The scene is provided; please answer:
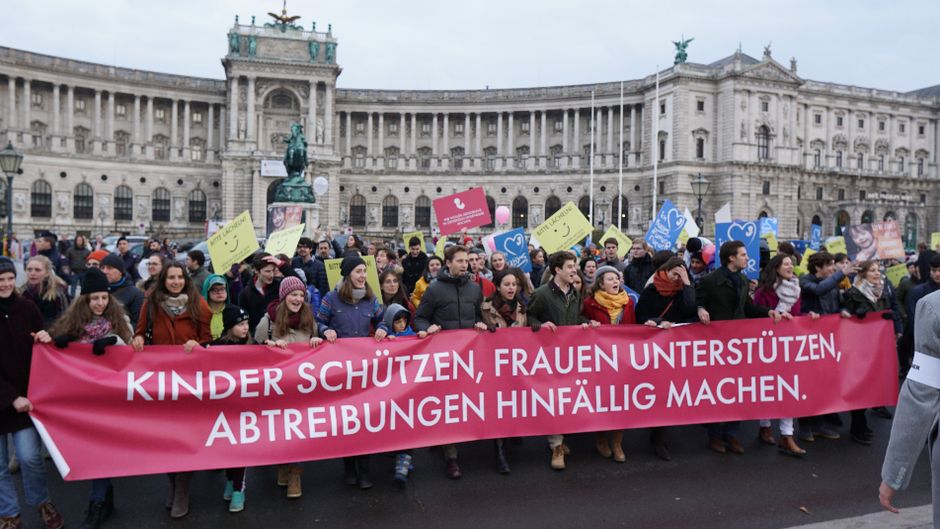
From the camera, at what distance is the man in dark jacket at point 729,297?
320 inches

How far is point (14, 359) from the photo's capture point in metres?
5.86

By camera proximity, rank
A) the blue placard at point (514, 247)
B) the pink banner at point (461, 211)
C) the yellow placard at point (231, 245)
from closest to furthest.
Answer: the yellow placard at point (231, 245)
the blue placard at point (514, 247)
the pink banner at point (461, 211)

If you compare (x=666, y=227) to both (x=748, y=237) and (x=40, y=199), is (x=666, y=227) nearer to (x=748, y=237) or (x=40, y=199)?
(x=748, y=237)

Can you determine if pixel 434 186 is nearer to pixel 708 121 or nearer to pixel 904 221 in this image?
pixel 708 121

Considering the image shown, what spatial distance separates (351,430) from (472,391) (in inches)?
52.7

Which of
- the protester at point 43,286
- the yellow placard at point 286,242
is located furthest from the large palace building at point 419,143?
the protester at point 43,286

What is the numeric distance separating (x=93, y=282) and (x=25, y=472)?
1.72m

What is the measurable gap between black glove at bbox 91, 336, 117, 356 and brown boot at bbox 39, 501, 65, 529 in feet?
4.52

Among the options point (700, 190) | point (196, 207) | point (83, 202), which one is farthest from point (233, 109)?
point (700, 190)

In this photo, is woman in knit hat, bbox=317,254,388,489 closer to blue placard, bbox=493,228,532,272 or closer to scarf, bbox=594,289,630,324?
scarf, bbox=594,289,630,324

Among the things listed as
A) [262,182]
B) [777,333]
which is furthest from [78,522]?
[262,182]

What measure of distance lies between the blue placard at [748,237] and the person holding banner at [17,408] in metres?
10.9

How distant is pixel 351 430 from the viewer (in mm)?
6891

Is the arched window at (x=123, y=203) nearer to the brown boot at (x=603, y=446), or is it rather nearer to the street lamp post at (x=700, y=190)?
the street lamp post at (x=700, y=190)
